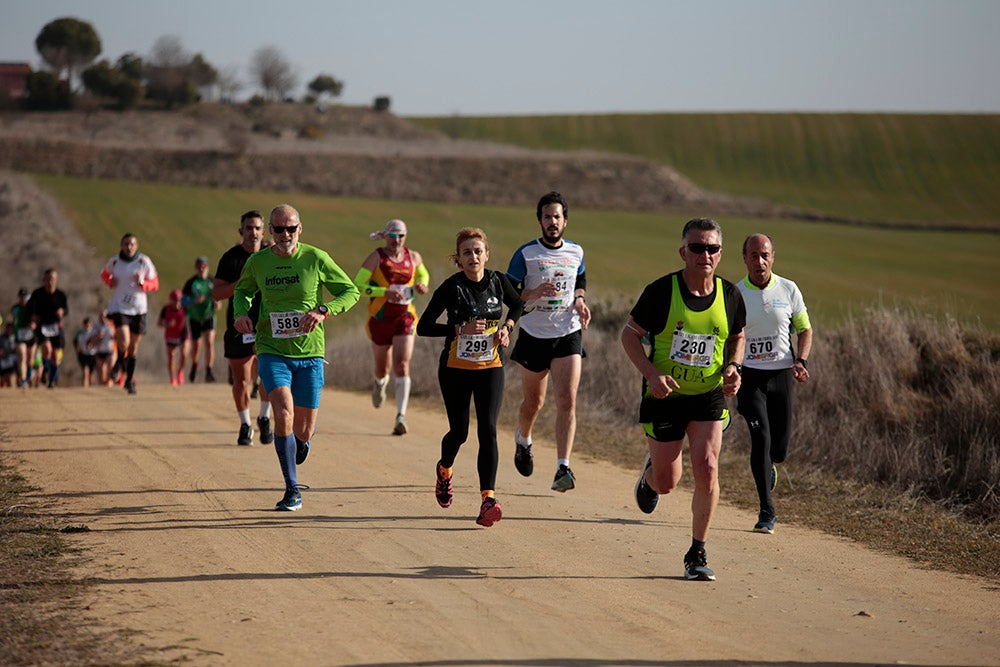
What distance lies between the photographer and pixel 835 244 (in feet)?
204

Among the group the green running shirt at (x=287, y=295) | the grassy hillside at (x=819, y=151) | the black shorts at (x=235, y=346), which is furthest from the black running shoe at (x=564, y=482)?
the grassy hillside at (x=819, y=151)

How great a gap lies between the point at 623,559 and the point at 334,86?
131 meters

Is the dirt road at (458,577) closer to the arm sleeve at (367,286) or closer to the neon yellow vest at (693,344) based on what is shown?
the neon yellow vest at (693,344)

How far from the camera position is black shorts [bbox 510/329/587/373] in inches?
407

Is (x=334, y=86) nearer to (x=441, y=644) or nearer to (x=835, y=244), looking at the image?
(x=835, y=244)

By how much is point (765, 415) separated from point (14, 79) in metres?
118

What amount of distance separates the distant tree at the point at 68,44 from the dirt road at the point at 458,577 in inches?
3915

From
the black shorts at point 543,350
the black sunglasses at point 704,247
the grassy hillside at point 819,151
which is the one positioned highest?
the grassy hillside at point 819,151

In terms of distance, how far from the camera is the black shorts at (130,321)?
17.1 m

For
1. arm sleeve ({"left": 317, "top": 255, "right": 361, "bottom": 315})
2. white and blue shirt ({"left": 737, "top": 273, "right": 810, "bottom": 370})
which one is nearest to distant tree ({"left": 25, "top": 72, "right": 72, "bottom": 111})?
arm sleeve ({"left": 317, "top": 255, "right": 361, "bottom": 315})

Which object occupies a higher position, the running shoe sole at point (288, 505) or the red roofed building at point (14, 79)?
the red roofed building at point (14, 79)

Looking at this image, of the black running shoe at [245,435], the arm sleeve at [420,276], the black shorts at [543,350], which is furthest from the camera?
the arm sleeve at [420,276]

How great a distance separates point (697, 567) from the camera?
24.9ft

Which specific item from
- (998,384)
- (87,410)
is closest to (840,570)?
(998,384)
